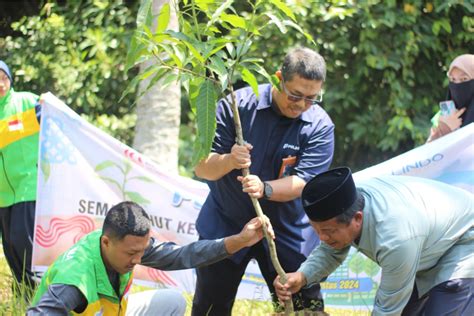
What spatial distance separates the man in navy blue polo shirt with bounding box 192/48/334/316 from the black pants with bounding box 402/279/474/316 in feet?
2.64

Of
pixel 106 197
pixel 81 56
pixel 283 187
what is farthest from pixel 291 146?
pixel 81 56

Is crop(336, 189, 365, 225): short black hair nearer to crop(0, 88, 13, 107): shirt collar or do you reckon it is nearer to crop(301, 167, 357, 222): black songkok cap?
crop(301, 167, 357, 222): black songkok cap

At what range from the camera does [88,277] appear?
4078 mm

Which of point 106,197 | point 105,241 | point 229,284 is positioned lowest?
point 229,284

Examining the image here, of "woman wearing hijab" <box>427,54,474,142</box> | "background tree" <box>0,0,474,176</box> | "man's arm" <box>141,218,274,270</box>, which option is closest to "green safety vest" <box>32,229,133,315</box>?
"man's arm" <box>141,218,274,270</box>

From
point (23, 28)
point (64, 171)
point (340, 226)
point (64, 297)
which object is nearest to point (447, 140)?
point (340, 226)

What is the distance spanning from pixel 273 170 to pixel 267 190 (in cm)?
31

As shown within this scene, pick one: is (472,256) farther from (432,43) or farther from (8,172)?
(432,43)

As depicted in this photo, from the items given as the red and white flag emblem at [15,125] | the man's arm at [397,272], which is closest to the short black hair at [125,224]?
the man's arm at [397,272]

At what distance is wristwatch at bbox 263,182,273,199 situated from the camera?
4562 mm

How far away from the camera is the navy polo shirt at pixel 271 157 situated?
482 cm

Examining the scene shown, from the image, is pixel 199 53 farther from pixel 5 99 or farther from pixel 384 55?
pixel 384 55

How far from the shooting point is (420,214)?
13.3ft

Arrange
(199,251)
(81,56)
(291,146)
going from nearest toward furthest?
1. (199,251)
2. (291,146)
3. (81,56)
